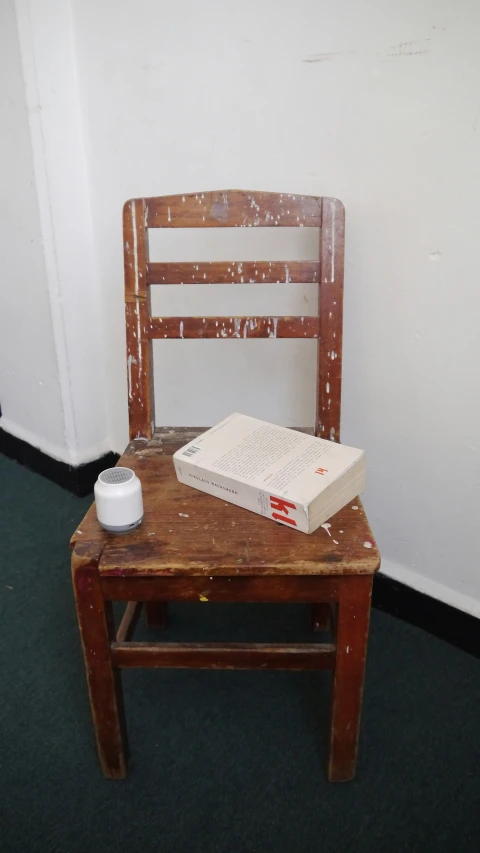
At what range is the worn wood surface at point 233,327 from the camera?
1039 millimetres

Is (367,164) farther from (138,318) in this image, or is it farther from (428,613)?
(428,613)

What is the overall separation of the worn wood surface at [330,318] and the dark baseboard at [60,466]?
96 centimetres

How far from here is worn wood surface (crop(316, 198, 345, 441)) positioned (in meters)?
0.98

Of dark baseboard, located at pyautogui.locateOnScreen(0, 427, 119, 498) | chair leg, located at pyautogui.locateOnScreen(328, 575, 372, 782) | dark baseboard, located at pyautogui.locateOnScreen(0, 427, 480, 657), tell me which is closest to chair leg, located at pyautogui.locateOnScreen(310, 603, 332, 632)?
dark baseboard, located at pyautogui.locateOnScreen(0, 427, 480, 657)

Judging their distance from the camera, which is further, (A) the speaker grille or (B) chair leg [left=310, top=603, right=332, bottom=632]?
(B) chair leg [left=310, top=603, right=332, bottom=632]

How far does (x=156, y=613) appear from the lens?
4.08 feet

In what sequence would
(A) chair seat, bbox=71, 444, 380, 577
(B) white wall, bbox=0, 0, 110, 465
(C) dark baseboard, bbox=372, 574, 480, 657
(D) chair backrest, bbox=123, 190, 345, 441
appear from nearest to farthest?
1. (A) chair seat, bbox=71, 444, 380, 577
2. (D) chair backrest, bbox=123, 190, 345, 441
3. (C) dark baseboard, bbox=372, 574, 480, 657
4. (B) white wall, bbox=0, 0, 110, 465

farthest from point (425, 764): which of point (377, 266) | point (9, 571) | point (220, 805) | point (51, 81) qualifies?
point (51, 81)

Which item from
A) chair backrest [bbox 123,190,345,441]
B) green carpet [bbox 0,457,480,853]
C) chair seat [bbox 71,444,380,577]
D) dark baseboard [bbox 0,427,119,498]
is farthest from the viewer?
dark baseboard [bbox 0,427,119,498]

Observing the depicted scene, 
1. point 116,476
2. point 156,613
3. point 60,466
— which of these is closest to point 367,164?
point 116,476

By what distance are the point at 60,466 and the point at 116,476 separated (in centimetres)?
106

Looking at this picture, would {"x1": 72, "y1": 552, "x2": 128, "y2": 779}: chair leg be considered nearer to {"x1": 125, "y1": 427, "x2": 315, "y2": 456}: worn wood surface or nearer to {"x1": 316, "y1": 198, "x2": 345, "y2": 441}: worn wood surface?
{"x1": 125, "y1": 427, "x2": 315, "y2": 456}: worn wood surface

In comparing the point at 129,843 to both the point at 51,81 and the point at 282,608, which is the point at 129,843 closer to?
the point at 282,608

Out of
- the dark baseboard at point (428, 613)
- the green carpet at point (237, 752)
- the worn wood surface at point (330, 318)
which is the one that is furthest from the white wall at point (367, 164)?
the green carpet at point (237, 752)
